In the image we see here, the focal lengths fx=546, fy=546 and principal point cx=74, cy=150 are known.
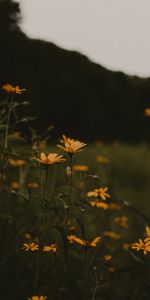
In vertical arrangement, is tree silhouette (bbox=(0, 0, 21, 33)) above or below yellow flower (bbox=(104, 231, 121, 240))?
above

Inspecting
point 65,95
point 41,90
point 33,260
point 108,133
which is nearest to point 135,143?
point 108,133

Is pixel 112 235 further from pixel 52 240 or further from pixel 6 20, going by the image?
pixel 6 20

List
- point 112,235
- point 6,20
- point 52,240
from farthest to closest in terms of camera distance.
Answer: point 6,20 → point 112,235 → point 52,240

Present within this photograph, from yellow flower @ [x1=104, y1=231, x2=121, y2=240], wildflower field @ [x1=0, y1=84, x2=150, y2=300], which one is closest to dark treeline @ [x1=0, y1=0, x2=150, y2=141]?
yellow flower @ [x1=104, y1=231, x2=121, y2=240]

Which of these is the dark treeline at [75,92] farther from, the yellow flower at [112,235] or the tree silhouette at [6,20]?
the yellow flower at [112,235]

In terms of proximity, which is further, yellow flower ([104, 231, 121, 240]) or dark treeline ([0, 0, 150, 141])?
dark treeline ([0, 0, 150, 141])

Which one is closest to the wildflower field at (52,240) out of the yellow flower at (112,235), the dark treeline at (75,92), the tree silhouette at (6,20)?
the yellow flower at (112,235)

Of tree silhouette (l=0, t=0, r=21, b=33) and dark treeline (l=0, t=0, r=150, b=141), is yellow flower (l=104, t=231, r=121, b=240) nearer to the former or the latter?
tree silhouette (l=0, t=0, r=21, b=33)

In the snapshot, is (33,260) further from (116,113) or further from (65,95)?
(116,113)

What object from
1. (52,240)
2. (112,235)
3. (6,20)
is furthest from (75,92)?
(52,240)
